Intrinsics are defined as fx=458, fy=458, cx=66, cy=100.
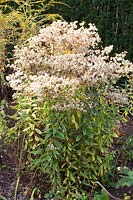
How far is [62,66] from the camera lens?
11.0 feet

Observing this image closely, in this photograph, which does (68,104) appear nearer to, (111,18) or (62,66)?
(62,66)

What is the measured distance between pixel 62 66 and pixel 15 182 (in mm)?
1230

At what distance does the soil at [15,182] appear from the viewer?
381cm

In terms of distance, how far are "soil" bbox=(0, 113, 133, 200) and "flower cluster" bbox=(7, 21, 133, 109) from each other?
31.0 inches

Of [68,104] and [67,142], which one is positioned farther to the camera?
[67,142]

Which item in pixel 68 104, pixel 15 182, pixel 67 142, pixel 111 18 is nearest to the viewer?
pixel 68 104

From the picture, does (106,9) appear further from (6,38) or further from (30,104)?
(30,104)

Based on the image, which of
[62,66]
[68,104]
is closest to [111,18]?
[62,66]

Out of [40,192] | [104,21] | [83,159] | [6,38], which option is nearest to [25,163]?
[40,192]

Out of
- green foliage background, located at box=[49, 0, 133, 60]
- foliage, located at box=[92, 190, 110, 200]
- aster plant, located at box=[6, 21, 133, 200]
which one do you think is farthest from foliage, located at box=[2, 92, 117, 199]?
green foliage background, located at box=[49, 0, 133, 60]

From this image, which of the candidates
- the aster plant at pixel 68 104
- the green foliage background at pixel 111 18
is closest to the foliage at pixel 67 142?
the aster plant at pixel 68 104

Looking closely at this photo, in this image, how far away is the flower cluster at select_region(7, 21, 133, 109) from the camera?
3.27 metres

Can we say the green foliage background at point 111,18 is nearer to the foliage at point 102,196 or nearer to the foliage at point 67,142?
the foliage at point 67,142

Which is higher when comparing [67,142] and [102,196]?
[67,142]
